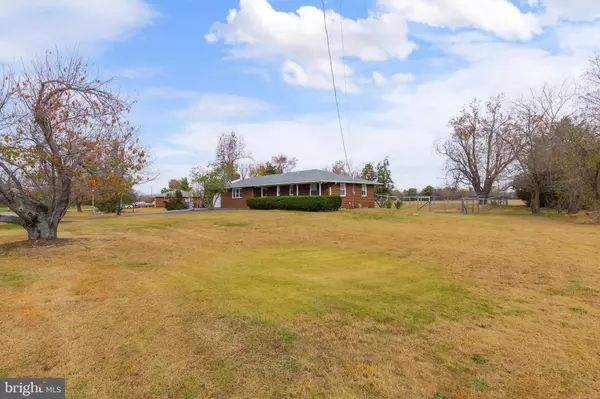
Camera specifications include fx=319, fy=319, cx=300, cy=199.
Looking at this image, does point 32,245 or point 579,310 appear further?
point 32,245

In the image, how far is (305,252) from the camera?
9.16m

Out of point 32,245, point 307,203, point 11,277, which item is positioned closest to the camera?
point 11,277

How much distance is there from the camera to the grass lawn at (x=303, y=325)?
2805 millimetres

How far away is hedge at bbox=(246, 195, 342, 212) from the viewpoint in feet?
80.8

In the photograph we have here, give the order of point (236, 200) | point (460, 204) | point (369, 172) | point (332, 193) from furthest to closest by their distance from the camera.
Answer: point (369, 172) → point (236, 200) → point (460, 204) → point (332, 193)

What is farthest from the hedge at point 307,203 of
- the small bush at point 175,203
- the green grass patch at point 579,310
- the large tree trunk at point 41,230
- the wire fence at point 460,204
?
the green grass patch at point 579,310

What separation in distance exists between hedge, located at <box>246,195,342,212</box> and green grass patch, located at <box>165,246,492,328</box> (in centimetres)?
1640

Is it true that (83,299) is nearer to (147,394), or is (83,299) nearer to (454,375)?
(147,394)

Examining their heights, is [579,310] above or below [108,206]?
below

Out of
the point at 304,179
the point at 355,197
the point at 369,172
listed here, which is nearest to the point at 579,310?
the point at 304,179

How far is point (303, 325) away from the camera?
3959mm

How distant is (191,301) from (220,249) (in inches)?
189

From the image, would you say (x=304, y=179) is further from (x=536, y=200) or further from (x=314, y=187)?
(x=536, y=200)

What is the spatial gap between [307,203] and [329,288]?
64.7 feet
